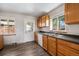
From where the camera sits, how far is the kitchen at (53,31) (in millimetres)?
1631

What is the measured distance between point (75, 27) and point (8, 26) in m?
2.33

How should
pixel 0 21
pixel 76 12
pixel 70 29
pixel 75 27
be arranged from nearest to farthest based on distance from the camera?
pixel 76 12
pixel 75 27
pixel 70 29
pixel 0 21

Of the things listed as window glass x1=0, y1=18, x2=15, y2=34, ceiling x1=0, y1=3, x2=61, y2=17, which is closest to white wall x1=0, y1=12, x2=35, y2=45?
window glass x1=0, y1=18, x2=15, y2=34

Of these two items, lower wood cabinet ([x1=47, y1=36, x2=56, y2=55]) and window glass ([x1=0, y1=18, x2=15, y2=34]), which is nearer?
lower wood cabinet ([x1=47, y1=36, x2=56, y2=55])

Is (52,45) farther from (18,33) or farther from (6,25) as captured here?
(18,33)

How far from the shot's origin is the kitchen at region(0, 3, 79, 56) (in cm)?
163

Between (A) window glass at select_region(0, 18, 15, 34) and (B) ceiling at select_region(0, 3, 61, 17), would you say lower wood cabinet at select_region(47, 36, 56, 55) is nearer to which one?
(B) ceiling at select_region(0, 3, 61, 17)

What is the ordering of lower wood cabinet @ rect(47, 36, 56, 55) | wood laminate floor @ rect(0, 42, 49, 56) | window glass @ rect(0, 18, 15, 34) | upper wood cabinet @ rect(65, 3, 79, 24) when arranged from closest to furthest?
upper wood cabinet @ rect(65, 3, 79, 24) < lower wood cabinet @ rect(47, 36, 56, 55) < wood laminate floor @ rect(0, 42, 49, 56) < window glass @ rect(0, 18, 15, 34)

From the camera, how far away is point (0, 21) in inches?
128

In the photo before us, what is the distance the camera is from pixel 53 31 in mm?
3447

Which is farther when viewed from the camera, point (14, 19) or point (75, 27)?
point (14, 19)

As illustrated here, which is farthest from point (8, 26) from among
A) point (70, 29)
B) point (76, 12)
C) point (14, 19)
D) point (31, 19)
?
point (76, 12)

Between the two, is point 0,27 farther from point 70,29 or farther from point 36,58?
point 36,58

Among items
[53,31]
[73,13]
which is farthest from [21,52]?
[73,13]
